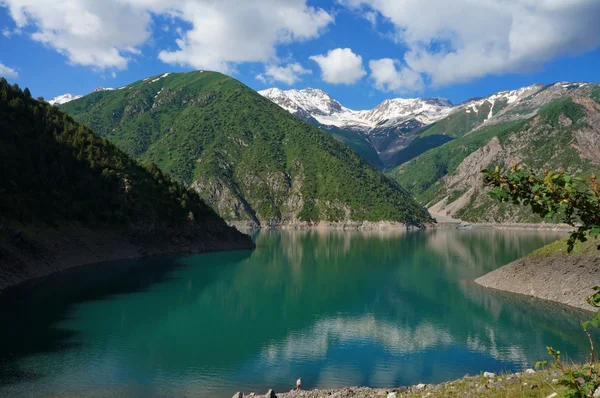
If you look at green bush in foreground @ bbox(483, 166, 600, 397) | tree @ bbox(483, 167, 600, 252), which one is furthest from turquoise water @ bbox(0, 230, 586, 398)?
tree @ bbox(483, 167, 600, 252)

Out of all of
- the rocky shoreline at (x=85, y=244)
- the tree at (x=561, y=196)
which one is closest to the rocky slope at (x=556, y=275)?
the tree at (x=561, y=196)

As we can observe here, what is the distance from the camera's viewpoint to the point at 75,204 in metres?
109

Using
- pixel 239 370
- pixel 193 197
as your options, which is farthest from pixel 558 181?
pixel 193 197

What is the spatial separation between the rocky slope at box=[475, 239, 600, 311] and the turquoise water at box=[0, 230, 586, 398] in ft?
8.56

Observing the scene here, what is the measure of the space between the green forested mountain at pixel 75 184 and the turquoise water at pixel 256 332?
767 inches

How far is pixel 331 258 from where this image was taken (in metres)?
130

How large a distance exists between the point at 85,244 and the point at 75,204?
491 inches

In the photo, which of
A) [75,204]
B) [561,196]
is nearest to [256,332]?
[561,196]

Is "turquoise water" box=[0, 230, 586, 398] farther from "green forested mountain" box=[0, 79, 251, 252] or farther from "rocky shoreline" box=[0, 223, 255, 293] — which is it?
"green forested mountain" box=[0, 79, 251, 252]

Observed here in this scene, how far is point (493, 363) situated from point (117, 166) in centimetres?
12391

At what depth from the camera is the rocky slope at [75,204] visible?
282ft

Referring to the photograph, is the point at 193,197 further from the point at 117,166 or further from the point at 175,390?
the point at 175,390

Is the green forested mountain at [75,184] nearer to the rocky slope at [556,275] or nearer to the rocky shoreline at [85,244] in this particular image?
the rocky shoreline at [85,244]

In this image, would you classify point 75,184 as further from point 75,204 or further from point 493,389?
point 493,389
